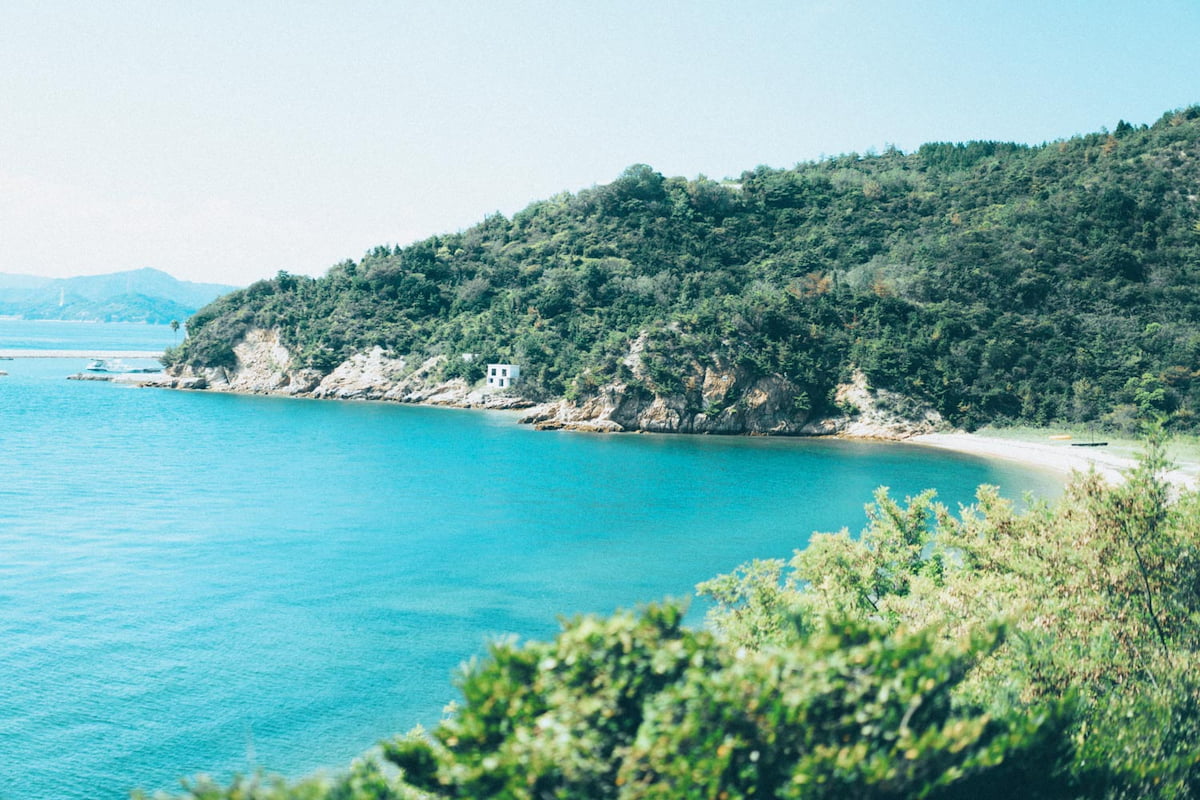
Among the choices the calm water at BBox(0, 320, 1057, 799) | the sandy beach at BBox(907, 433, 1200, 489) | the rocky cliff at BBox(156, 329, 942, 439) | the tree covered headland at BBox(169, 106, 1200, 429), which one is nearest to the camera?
the calm water at BBox(0, 320, 1057, 799)

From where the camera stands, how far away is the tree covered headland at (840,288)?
72812mm

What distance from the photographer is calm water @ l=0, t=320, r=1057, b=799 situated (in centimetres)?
2016

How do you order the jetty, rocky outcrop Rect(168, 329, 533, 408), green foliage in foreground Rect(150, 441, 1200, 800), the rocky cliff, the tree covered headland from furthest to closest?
the jetty < rocky outcrop Rect(168, 329, 533, 408) < the rocky cliff < the tree covered headland < green foliage in foreground Rect(150, 441, 1200, 800)

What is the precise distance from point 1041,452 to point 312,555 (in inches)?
2079

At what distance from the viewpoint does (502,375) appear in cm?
9012

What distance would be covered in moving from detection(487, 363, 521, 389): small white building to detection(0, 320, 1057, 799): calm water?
54.1ft

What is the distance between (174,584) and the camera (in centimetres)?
3061

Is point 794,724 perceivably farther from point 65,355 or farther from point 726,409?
point 65,355

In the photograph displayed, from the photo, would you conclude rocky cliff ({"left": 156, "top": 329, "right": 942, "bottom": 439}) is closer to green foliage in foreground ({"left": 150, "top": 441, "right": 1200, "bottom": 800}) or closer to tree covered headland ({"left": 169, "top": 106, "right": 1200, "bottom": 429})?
tree covered headland ({"left": 169, "top": 106, "right": 1200, "bottom": 429})

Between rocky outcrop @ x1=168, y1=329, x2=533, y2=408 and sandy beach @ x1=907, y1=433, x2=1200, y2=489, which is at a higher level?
rocky outcrop @ x1=168, y1=329, x2=533, y2=408

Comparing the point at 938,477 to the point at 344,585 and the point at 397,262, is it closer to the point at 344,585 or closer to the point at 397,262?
the point at 344,585

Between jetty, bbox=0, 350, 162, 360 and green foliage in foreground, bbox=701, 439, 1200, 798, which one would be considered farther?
jetty, bbox=0, 350, 162, 360

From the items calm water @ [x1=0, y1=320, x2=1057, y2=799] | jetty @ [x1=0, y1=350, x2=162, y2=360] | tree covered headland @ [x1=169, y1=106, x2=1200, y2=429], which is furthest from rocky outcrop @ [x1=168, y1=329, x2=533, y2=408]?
jetty @ [x1=0, y1=350, x2=162, y2=360]

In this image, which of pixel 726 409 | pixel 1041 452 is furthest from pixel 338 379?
pixel 1041 452
